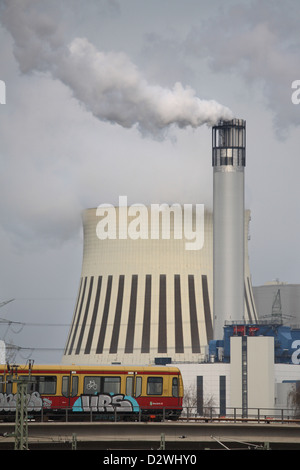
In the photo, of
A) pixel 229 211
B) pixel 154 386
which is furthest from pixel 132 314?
pixel 154 386

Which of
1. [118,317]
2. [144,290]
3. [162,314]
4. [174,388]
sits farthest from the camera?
[118,317]

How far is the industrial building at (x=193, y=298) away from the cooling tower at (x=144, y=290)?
3.2 inches

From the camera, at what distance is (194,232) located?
84.6 metres

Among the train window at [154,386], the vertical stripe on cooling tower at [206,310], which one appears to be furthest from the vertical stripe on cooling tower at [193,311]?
the train window at [154,386]

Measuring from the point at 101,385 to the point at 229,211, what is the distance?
41.6 metres

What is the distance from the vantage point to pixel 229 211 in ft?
267

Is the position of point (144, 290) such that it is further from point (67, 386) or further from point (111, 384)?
point (67, 386)

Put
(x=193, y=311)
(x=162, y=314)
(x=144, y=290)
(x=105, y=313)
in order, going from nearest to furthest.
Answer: (x=193, y=311), (x=105, y=313), (x=162, y=314), (x=144, y=290)

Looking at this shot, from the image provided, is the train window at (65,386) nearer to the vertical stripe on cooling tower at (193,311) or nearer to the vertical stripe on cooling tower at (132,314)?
the vertical stripe on cooling tower at (193,311)

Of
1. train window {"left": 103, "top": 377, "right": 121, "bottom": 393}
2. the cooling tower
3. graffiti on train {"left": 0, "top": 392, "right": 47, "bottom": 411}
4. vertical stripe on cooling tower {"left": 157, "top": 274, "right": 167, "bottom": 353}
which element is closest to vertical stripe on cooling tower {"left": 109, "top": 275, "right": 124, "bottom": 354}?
the cooling tower
